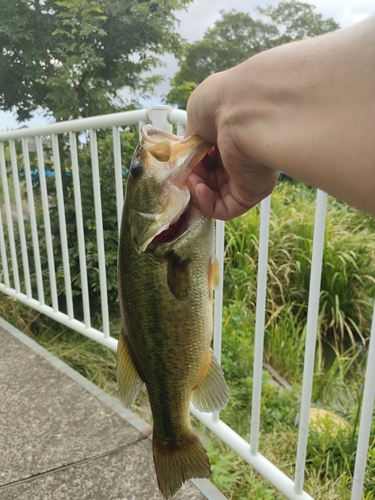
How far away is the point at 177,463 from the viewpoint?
119 centimetres

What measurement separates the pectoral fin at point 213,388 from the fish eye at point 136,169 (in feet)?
1.55

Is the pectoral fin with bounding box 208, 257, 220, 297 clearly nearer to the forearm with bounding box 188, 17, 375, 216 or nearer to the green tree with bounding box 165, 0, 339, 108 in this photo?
the forearm with bounding box 188, 17, 375, 216

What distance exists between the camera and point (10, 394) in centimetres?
250

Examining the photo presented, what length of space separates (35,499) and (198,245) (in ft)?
4.56

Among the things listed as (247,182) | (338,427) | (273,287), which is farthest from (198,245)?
(273,287)

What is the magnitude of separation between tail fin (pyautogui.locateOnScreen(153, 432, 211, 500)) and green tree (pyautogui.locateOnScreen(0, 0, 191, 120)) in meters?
6.04

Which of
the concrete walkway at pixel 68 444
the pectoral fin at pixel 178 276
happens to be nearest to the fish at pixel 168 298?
the pectoral fin at pixel 178 276

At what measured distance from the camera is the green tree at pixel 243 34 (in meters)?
14.1

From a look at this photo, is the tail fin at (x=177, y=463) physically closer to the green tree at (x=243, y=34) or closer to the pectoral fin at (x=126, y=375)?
the pectoral fin at (x=126, y=375)

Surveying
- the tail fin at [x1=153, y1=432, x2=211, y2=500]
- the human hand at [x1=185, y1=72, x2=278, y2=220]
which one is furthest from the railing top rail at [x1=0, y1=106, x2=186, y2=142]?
the tail fin at [x1=153, y1=432, x2=211, y2=500]

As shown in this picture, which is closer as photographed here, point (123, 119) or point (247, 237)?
point (123, 119)

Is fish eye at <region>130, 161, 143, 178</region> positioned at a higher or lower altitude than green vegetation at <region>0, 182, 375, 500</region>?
higher

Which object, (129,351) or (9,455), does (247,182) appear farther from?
(9,455)

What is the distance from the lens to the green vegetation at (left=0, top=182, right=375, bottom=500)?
2.30 m
